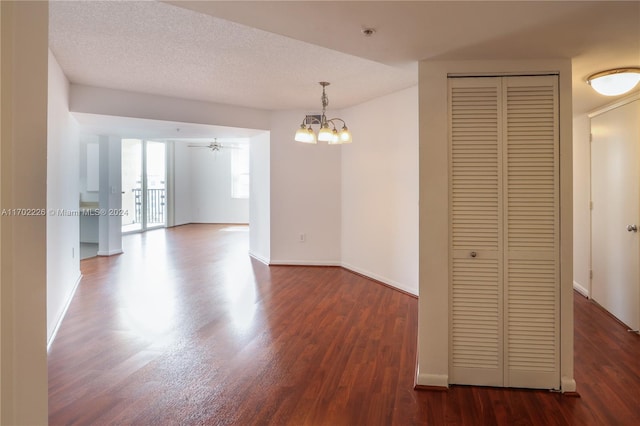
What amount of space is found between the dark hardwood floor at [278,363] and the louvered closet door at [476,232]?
0.22m

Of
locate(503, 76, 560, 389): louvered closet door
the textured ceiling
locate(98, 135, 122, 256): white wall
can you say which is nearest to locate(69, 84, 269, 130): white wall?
A: the textured ceiling

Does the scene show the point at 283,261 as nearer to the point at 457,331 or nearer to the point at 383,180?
the point at 383,180

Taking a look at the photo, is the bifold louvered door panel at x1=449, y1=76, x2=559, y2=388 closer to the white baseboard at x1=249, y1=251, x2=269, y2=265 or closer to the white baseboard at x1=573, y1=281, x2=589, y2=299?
the white baseboard at x1=573, y1=281, x2=589, y2=299

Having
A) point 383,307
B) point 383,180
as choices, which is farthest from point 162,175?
point 383,307

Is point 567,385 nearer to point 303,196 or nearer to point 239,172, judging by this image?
point 303,196

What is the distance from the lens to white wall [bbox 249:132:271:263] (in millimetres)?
6430

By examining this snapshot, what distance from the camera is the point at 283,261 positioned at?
251 inches

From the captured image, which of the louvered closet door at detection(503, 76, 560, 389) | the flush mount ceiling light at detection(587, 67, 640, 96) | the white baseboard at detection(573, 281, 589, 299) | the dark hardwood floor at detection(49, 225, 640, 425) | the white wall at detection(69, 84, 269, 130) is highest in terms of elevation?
the white wall at detection(69, 84, 269, 130)

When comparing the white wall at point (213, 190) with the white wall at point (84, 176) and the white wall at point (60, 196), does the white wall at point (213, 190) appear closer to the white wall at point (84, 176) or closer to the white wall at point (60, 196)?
the white wall at point (84, 176)

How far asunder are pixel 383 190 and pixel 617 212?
2515mm

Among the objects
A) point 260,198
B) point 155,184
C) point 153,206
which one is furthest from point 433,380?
point 155,184

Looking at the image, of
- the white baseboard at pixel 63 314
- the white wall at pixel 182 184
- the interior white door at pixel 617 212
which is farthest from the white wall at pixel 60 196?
the white wall at pixel 182 184

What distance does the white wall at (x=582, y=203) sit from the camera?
183 inches

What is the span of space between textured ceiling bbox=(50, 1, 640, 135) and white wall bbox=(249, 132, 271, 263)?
1.68 m
